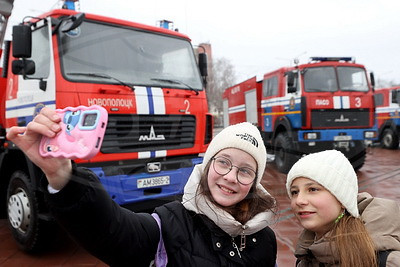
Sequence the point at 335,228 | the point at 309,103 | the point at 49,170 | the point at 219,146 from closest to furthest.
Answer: the point at 49,170, the point at 335,228, the point at 219,146, the point at 309,103

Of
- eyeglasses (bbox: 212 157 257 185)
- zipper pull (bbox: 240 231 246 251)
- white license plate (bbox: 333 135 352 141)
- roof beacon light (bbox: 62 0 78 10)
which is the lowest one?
white license plate (bbox: 333 135 352 141)

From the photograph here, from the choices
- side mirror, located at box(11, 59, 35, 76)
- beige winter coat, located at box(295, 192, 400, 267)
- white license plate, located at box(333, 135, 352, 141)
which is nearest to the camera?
beige winter coat, located at box(295, 192, 400, 267)

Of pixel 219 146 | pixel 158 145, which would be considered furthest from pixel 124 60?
pixel 219 146

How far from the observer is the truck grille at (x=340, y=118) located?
7.77 m

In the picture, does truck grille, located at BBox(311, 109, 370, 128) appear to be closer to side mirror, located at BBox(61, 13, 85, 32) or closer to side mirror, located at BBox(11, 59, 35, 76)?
side mirror, located at BBox(61, 13, 85, 32)

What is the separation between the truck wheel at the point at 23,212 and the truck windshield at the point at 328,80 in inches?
241

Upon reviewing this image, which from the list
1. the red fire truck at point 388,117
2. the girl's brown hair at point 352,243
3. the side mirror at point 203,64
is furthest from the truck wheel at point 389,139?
the girl's brown hair at point 352,243

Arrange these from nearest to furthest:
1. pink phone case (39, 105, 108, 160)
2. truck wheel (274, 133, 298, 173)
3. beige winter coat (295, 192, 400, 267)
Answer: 1. pink phone case (39, 105, 108, 160)
2. beige winter coat (295, 192, 400, 267)
3. truck wheel (274, 133, 298, 173)

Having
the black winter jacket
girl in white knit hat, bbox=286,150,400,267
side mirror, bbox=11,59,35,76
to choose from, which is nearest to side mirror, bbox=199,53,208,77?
side mirror, bbox=11,59,35,76

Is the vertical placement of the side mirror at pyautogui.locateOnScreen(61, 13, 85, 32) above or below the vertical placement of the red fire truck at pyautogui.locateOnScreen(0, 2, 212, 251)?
above

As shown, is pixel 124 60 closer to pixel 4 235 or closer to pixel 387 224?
pixel 4 235

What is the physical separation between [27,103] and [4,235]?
185cm

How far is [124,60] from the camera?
3.78 meters

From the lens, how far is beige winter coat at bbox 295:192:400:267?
1255 mm
